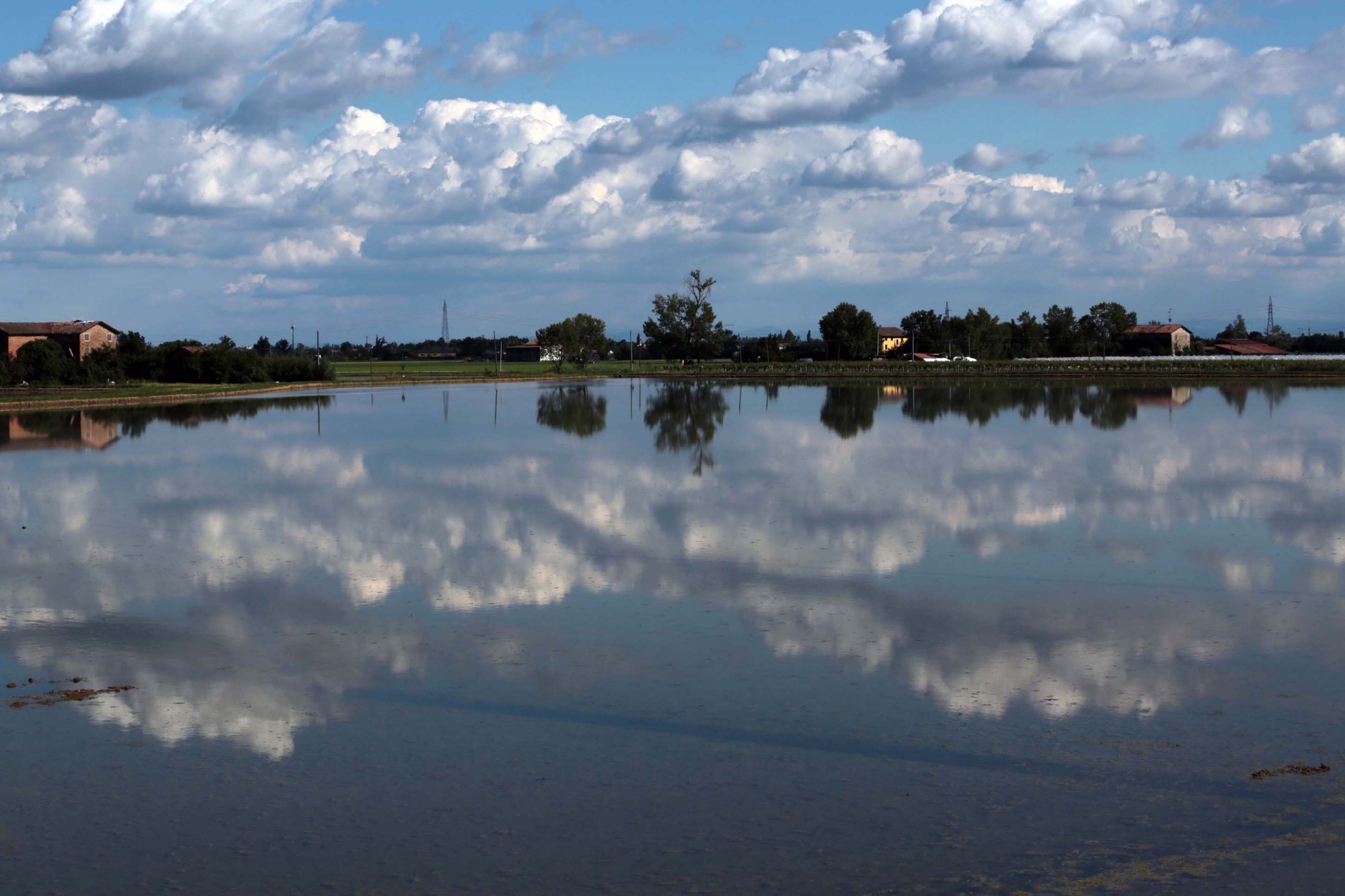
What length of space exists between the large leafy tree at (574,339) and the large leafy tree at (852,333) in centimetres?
2611

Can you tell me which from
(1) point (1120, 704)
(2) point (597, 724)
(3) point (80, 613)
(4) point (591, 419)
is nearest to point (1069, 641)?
(1) point (1120, 704)

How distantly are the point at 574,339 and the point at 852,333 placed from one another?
30.9 metres

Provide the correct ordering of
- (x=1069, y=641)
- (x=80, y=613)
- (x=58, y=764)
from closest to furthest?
(x=58, y=764) < (x=1069, y=641) < (x=80, y=613)

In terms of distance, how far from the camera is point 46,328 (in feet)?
311

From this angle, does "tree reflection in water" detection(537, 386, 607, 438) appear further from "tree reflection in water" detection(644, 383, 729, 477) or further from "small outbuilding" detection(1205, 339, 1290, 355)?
"small outbuilding" detection(1205, 339, 1290, 355)

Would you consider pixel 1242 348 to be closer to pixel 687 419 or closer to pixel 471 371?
pixel 471 371

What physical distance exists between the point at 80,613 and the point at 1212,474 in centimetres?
1908

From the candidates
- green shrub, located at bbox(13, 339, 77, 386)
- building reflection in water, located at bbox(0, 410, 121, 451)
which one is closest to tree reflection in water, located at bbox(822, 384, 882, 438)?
building reflection in water, located at bbox(0, 410, 121, 451)

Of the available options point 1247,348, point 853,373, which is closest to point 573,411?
point 853,373

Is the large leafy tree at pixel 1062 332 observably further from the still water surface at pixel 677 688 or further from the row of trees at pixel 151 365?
the still water surface at pixel 677 688

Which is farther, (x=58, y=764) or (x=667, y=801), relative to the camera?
(x=58, y=764)

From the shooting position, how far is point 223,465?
25.1 m

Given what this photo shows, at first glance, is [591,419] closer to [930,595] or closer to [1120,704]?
[930,595]

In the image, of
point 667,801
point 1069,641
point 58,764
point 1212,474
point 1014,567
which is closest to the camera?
point 667,801
